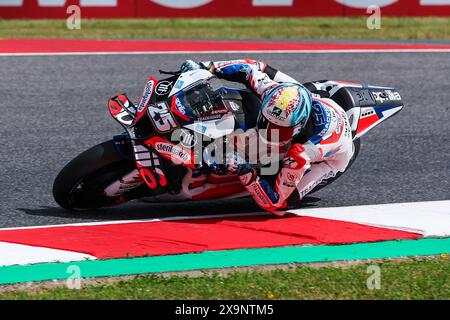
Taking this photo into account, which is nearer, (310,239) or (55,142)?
(310,239)

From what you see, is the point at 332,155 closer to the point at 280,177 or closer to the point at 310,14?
the point at 280,177

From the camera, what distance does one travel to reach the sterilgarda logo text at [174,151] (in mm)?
7094

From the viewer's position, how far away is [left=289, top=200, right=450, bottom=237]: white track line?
290 inches

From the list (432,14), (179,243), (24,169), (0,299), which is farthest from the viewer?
(432,14)

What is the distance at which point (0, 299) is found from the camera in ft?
18.6

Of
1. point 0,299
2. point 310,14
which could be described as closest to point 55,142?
point 0,299

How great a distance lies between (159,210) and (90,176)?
2.43 ft

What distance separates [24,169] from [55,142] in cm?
101

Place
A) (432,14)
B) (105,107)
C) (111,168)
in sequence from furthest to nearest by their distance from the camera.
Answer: (432,14), (105,107), (111,168)

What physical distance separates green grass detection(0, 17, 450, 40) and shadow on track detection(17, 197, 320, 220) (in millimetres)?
8919

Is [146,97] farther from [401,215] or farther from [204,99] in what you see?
[401,215]

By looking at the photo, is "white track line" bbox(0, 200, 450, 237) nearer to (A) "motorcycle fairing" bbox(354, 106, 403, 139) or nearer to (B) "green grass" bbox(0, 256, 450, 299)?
(A) "motorcycle fairing" bbox(354, 106, 403, 139)

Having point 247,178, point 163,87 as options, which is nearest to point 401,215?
point 247,178

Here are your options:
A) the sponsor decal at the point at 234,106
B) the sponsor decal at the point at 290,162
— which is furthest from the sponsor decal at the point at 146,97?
the sponsor decal at the point at 290,162
